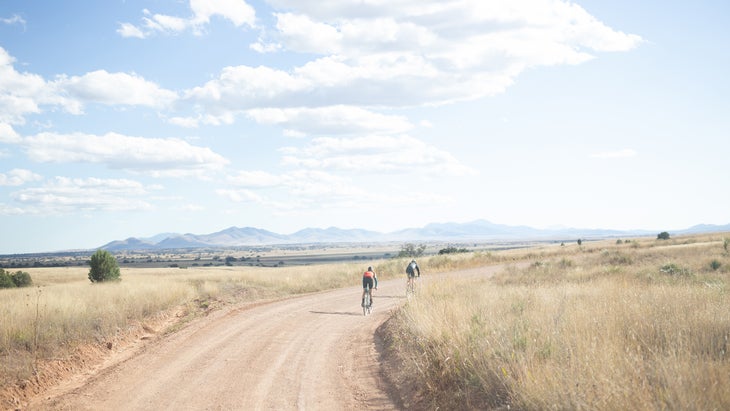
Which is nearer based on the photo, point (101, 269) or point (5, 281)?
point (101, 269)

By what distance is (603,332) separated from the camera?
27.0 feet

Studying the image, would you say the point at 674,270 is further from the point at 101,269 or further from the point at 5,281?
the point at 5,281

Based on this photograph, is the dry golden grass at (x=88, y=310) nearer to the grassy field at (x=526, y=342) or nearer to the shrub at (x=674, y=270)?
the grassy field at (x=526, y=342)

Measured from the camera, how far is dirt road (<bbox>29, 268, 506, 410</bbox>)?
8727 mm

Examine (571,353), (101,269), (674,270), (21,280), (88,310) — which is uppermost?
(101,269)

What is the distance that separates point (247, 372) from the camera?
10.5 m

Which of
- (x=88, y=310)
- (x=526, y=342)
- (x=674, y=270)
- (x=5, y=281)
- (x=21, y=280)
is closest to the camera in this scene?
(x=526, y=342)

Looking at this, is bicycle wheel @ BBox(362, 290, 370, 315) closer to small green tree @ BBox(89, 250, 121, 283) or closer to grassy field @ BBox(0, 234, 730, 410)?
grassy field @ BBox(0, 234, 730, 410)

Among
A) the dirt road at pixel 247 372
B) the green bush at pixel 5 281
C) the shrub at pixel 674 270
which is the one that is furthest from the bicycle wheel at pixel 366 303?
the green bush at pixel 5 281

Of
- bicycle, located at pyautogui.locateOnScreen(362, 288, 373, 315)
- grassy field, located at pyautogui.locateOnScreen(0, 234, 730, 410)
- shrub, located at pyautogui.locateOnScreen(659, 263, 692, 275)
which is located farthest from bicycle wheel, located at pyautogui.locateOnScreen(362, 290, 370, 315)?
shrub, located at pyautogui.locateOnScreen(659, 263, 692, 275)

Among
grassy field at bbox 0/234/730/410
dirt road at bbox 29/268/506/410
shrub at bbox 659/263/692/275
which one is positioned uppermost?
grassy field at bbox 0/234/730/410

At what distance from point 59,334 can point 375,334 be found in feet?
29.1

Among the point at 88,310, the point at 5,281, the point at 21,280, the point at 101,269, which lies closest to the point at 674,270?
the point at 88,310

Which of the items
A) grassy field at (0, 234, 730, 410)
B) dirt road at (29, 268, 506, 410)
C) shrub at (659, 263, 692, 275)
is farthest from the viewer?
shrub at (659, 263, 692, 275)
